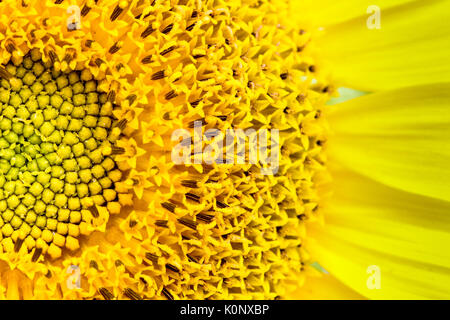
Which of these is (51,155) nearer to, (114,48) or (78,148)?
(78,148)

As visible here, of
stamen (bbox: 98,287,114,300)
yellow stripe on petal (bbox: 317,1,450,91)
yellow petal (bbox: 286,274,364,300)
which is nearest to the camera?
stamen (bbox: 98,287,114,300)

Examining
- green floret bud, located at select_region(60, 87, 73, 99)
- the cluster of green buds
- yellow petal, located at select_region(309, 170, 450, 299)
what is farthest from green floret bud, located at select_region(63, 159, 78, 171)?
yellow petal, located at select_region(309, 170, 450, 299)

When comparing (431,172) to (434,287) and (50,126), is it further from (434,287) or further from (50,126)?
(50,126)

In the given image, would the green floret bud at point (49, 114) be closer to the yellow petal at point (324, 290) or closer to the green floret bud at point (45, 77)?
the green floret bud at point (45, 77)

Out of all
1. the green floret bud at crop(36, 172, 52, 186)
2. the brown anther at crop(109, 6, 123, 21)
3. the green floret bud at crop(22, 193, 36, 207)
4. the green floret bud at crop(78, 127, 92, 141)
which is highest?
the brown anther at crop(109, 6, 123, 21)

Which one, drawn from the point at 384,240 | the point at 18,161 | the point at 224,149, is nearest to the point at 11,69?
the point at 18,161

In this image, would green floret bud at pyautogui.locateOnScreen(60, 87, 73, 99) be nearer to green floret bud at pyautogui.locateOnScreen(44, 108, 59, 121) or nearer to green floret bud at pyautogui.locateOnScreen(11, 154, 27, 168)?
green floret bud at pyautogui.locateOnScreen(44, 108, 59, 121)

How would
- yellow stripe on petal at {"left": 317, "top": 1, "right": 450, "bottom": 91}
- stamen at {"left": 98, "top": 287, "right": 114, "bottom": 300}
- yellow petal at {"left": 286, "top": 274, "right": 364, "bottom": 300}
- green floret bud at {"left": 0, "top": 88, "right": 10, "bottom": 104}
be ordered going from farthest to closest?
yellow petal at {"left": 286, "top": 274, "right": 364, "bottom": 300}, yellow stripe on petal at {"left": 317, "top": 1, "right": 450, "bottom": 91}, stamen at {"left": 98, "top": 287, "right": 114, "bottom": 300}, green floret bud at {"left": 0, "top": 88, "right": 10, "bottom": 104}
